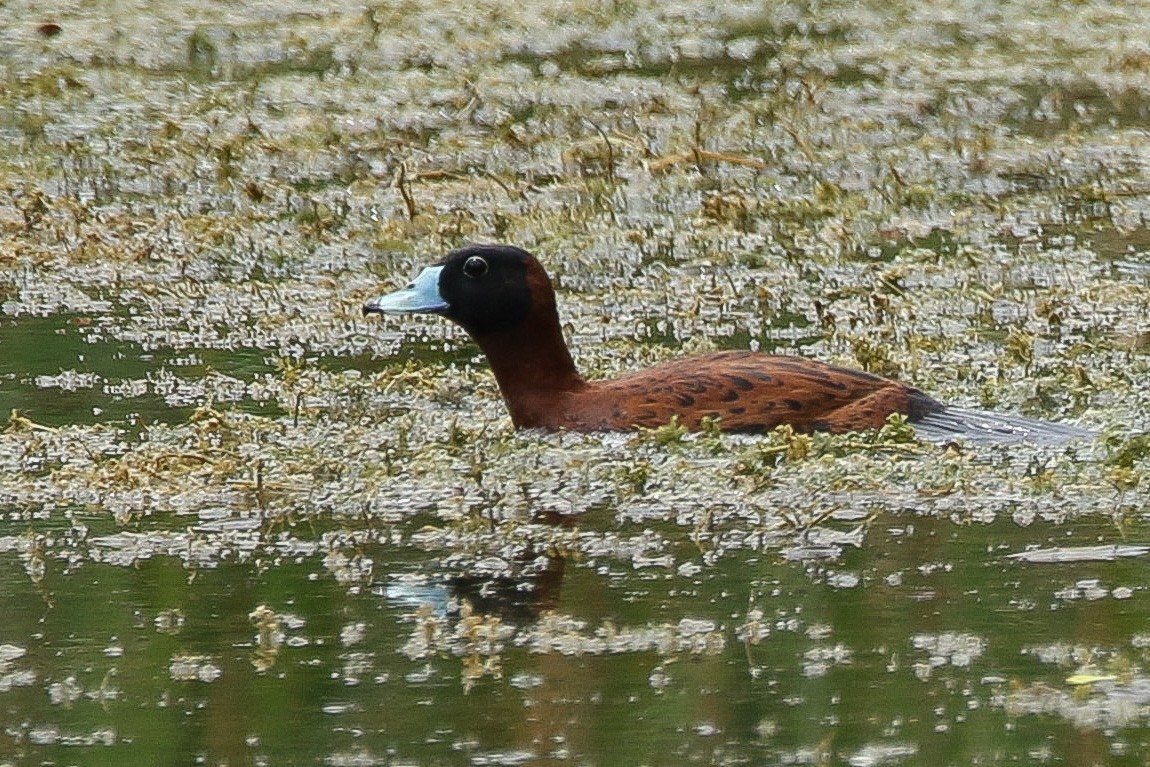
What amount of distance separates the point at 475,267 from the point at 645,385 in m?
0.76

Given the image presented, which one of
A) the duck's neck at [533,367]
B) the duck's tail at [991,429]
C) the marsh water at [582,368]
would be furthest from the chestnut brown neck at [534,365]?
the duck's tail at [991,429]

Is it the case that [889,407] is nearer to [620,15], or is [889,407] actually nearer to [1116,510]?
[1116,510]

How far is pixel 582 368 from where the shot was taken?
1026cm

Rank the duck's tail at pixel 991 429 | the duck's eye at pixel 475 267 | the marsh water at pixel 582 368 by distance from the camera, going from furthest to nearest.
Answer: the duck's eye at pixel 475 267, the duck's tail at pixel 991 429, the marsh water at pixel 582 368

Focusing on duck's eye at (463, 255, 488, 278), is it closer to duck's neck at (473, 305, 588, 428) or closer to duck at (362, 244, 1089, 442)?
duck at (362, 244, 1089, 442)

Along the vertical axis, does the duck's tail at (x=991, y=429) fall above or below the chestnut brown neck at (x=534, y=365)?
below

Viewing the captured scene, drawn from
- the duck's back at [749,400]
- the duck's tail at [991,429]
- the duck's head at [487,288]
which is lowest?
the duck's tail at [991,429]

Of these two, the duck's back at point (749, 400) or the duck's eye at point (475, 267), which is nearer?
the duck's back at point (749, 400)

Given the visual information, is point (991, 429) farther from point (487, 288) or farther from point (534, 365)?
point (487, 288)

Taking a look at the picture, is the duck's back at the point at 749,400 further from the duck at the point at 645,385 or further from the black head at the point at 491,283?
the black head at the point at 491,283

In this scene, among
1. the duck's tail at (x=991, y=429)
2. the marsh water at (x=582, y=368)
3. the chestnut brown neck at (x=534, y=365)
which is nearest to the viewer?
the marsh water at (x=582, y=368)

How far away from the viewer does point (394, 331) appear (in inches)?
432

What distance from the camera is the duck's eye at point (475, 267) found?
932 cm

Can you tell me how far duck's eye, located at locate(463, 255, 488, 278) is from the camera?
932 centimetres
